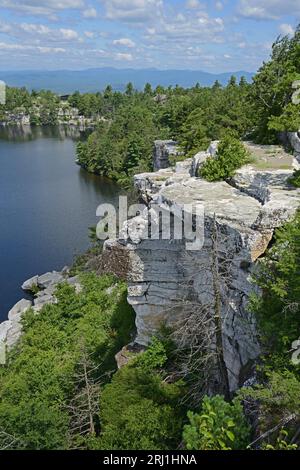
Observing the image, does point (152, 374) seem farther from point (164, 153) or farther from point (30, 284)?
point (164, 153)

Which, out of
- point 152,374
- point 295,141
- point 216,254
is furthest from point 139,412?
point 295,141

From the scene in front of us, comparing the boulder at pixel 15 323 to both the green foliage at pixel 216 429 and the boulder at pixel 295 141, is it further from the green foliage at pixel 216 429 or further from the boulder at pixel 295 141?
the green foliage at pixel 216 429

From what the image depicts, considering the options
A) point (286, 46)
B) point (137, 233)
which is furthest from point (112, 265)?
point (286, 46)

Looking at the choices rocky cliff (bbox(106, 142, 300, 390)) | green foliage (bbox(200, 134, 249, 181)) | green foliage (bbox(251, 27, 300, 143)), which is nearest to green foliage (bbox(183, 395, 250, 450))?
rocky cliff (bbox(106, 142, 300, 390))

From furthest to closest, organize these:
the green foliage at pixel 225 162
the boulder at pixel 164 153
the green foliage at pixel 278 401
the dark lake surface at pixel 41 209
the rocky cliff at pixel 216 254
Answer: the boulder at pixel 164 153, the dark lake surface at pixel 41 209, the green foliage at pixel 225 162, the rocky cliff at pixel 216 254, the green foliage at pixel 278 401

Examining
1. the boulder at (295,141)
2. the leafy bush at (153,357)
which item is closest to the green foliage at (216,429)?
the leafy bush at (153,357)

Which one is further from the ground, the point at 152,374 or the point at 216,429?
the point at 216,429

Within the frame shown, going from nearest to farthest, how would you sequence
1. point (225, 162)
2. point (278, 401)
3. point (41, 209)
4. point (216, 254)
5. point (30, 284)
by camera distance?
1. point (278, 401)
2. point (216, 254)
3. point (225, 162)
4. point (30, 284)
5. point (41, 209)
